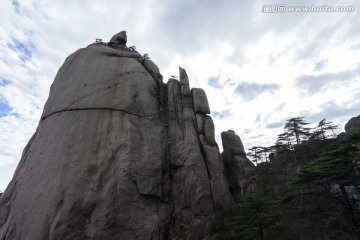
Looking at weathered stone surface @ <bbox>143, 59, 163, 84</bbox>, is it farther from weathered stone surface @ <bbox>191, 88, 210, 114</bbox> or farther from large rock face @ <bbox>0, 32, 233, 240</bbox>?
weathered stone surface @ <bbox>191, 88, 210, 114</bbox>

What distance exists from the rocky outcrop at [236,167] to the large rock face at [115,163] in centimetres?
279

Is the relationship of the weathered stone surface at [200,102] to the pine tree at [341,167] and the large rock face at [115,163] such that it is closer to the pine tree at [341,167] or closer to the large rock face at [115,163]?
the large rock face at [115,163]

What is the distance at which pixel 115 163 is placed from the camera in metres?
12.5

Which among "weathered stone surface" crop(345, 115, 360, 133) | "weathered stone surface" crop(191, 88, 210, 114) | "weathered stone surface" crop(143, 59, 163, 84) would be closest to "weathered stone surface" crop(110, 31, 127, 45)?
"weathered stone surface" crop(143, 59, 163, 84)

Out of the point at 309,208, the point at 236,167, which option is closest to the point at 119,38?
the point at 236,167

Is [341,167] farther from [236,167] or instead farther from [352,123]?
[352,123]

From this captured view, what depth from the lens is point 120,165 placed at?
12523 mm

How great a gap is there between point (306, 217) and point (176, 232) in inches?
422

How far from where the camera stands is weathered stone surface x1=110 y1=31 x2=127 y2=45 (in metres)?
21.5

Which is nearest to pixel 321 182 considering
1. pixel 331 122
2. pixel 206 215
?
pixel 206 215

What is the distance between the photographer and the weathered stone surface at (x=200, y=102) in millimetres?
18188

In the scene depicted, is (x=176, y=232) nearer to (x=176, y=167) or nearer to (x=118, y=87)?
(x=176, y=167)

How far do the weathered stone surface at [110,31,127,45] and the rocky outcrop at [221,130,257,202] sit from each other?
13.1 meters

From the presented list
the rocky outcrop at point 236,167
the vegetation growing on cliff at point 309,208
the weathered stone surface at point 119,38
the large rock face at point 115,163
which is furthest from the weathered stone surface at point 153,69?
the vegetation growing on cliff at point 309,208
